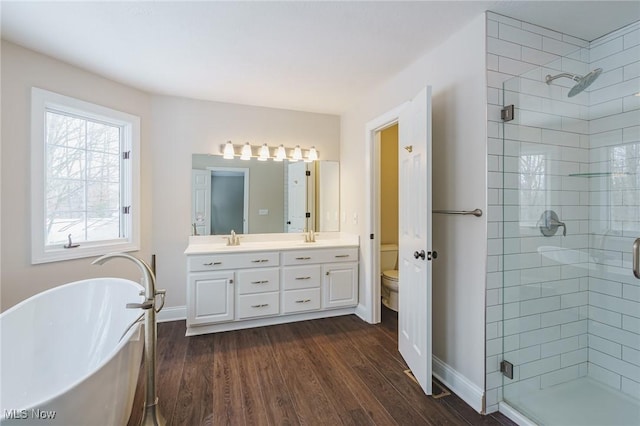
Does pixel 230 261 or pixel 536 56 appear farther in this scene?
pixel 230 261

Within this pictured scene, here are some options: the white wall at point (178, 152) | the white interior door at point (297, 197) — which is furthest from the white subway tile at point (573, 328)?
the white wall at point (178, 152)

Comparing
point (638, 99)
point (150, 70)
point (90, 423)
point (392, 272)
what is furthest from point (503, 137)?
point (150, 70)

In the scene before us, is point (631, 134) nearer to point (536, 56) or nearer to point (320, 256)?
point (536, 56)

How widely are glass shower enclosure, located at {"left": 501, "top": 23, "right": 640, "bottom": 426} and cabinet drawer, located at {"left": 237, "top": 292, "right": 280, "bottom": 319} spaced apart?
1985 mm

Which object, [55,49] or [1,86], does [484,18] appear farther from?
[1,86]

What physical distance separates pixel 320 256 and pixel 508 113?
2080mm

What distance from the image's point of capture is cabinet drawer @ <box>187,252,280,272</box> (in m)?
2.71

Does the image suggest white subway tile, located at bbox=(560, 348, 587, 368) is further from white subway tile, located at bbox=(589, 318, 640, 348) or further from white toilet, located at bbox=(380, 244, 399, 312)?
white toilet, located at bbox=(380, 244, 399, 312)

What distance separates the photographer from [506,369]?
1754 millimetres

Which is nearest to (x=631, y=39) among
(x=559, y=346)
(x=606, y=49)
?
(x=606, y=49)

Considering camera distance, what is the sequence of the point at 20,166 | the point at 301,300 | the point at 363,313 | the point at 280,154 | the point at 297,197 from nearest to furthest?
the point at 20,166 < the point at 301,300 < the point at 363,313 < the point at 280,154 < the point at 297,197

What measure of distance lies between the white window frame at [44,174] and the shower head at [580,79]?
3.51 m

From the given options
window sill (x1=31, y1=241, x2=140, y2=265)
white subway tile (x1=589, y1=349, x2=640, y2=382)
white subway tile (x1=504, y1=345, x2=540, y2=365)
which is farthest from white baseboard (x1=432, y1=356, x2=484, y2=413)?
window sill (x1=31, y1=241, x2=140, y2=265)

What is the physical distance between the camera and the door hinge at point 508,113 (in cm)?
175
